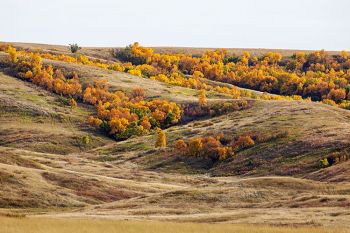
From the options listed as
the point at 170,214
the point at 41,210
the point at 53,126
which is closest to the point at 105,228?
the point at 170,214

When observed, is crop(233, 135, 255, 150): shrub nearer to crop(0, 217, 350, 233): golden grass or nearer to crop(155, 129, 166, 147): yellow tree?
crop(155, 129, 166, 147): yellow tree

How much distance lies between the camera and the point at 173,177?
111812 mm

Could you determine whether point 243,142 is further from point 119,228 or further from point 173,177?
point 119,228

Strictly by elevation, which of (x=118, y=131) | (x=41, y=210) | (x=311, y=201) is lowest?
(x=118, y=131)

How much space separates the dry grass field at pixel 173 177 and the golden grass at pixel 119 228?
0.07 meters

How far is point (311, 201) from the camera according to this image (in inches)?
2249

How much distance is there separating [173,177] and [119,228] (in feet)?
232

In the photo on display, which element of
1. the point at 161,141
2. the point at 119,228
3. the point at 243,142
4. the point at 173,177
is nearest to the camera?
the point at 119,228

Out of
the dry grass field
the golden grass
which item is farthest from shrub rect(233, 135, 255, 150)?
the golden grass

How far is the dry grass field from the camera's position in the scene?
4756cm

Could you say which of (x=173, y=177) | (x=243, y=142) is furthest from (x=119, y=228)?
(x=243, y=142)

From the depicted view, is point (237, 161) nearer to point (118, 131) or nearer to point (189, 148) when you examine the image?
point (189, 148)

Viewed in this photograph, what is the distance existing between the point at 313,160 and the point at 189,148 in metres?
32.4

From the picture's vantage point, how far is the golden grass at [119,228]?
39906mm
